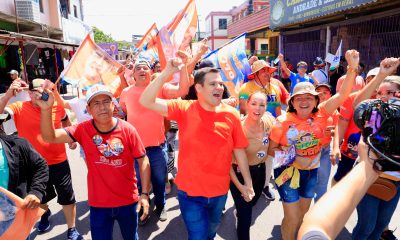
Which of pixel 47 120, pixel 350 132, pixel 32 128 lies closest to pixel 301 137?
pixel 350 132

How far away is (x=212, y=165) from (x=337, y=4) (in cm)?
1035

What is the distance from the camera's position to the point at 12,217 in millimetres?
2039

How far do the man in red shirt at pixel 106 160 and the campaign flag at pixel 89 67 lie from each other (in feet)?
4.89

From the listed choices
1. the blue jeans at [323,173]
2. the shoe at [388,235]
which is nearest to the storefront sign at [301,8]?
the blue jeans at [323,173]

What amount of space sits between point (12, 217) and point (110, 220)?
31.6 inches

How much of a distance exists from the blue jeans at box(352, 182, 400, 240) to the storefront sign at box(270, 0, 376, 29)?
27.6 ft

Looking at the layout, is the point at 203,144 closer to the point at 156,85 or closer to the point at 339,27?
the point at 156,85

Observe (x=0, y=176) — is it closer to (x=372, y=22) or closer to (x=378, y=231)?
(x=378, y=231)

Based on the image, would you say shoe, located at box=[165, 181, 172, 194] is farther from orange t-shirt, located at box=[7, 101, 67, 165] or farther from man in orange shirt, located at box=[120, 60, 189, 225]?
orange t-shirt, located at box=[7, 101, 67, 165]

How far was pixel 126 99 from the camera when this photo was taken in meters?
3.91

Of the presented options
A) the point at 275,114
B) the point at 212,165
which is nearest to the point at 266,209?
the point at 275,114

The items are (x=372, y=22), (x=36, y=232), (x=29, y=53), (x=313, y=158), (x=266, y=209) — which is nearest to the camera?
(x=313, y=158)

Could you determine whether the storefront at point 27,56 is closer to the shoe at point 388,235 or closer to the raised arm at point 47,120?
the raised arm at point 47,120

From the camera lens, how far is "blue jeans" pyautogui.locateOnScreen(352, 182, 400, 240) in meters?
2.66
